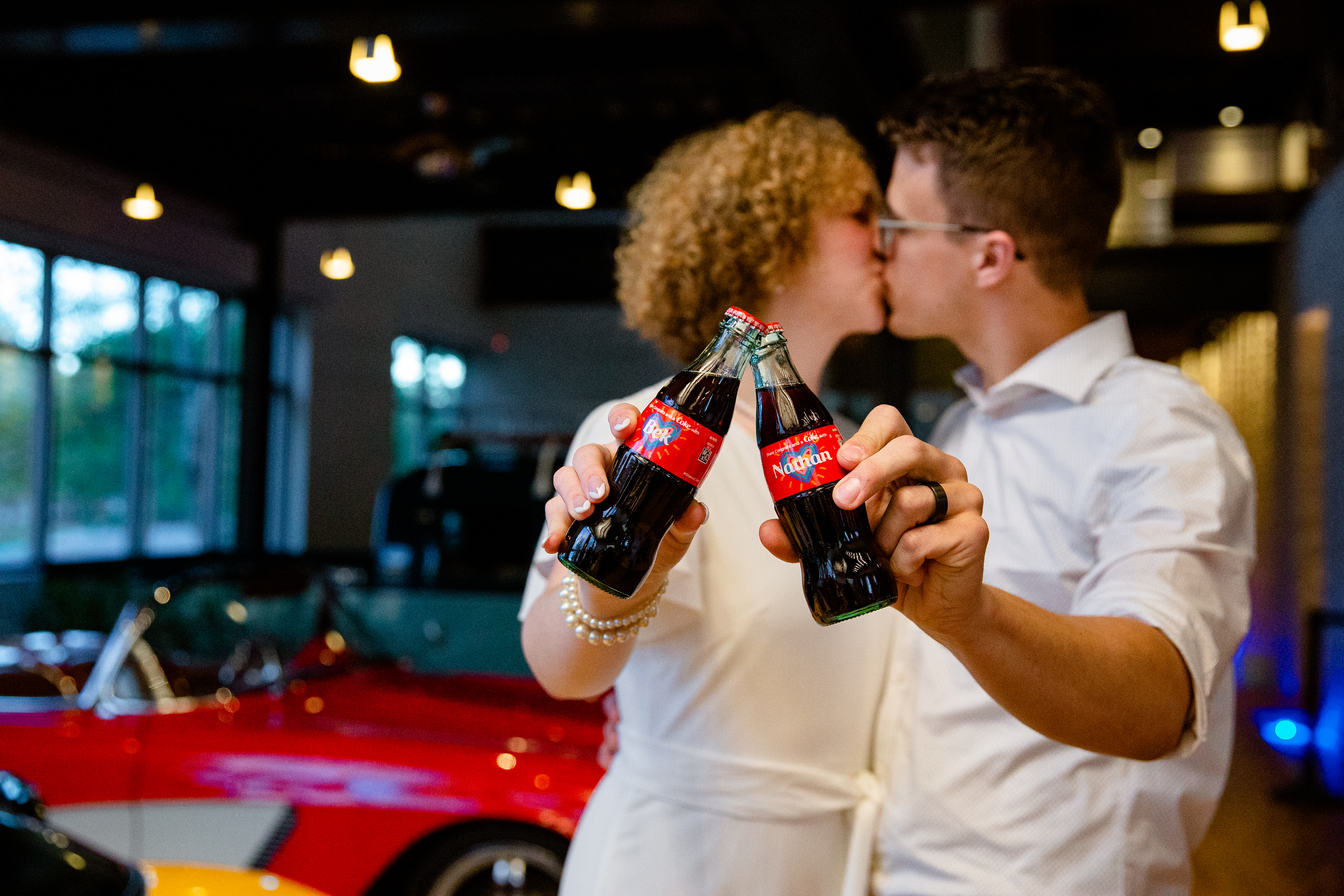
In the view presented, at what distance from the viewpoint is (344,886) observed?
3.20 metres

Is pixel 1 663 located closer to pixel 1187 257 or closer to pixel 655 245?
pixel 655 245

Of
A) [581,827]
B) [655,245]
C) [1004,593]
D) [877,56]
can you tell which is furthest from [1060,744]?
[877,56]

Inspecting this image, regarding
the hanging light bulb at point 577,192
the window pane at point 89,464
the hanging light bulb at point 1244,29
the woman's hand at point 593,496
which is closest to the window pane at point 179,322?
the window pane at point 89,464

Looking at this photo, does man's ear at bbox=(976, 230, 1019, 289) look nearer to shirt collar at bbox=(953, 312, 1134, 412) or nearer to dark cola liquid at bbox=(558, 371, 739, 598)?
shirt collar at bbox=(953, 312, 1134, 412)

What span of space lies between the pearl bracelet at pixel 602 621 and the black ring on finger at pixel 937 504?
1.00 feet

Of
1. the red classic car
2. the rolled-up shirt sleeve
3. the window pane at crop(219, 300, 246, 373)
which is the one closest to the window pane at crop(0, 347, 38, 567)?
the window pane at crop(219, 300, 246, 373)

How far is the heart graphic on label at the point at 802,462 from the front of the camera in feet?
3.20

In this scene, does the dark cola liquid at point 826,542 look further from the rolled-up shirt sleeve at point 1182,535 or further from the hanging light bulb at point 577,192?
the hanging light bulb at point 577,192

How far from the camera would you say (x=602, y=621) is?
1182 millimetres

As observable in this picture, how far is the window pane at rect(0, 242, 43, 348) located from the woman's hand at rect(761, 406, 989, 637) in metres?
8.67

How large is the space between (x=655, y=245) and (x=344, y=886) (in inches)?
93.5

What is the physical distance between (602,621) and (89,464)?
935 centimetres

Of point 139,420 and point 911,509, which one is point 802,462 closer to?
point 911,509

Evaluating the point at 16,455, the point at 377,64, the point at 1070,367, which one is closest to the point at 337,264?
the point at 16,455
